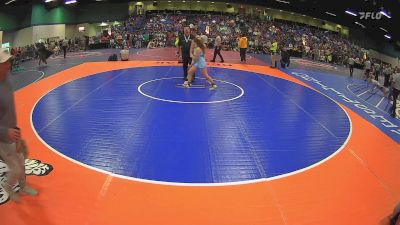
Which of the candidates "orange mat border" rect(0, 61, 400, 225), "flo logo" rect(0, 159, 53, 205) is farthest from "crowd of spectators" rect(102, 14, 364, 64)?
"flo logo" rect(0, 159, 53, 205)

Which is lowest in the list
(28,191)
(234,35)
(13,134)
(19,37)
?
(28,191)

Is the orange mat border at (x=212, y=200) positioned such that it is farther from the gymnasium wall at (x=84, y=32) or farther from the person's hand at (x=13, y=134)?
the gymnasium wall at (x=84, y=32)

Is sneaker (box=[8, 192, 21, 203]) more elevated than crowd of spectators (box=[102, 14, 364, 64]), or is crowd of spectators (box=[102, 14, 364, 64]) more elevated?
crowd of spectators (box=[102, 14, 364, 64])

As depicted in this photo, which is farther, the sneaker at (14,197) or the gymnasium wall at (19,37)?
the gymnasium wall at (19,37)

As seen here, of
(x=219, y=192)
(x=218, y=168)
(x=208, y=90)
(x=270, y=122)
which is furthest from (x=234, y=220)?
(x=208, y=90)

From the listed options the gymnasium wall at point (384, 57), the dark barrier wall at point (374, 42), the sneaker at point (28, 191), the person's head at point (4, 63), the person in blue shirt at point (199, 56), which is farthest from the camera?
the dark barrier wall at point (374, 42)

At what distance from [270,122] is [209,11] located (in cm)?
3341

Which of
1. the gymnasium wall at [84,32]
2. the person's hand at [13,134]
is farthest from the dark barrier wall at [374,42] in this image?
the person's hand at [13,134]

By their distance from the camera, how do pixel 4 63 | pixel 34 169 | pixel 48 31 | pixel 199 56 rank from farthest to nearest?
1. pixel 48 31
2. pixel 199 56
3. pixel 34 169
4. pixel 4 63

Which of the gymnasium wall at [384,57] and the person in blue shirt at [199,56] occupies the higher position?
the gymnasium wall at [384,57]

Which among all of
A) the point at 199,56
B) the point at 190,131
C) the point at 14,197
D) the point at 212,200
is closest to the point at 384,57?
the point at 199,56

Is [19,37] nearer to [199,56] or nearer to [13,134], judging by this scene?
[199,56]

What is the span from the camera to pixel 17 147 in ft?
11.0

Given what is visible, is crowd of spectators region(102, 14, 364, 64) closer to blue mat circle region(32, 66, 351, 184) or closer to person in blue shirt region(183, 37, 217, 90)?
person in blue shirt region(183, 37, 217, 90)
